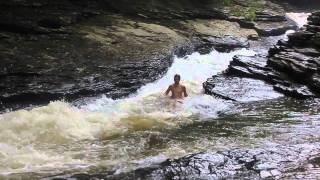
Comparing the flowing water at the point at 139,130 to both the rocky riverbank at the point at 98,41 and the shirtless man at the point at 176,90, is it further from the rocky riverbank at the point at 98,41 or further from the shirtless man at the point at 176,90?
the rocky riverbank at the point at 98,41

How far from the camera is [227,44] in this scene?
767 inches

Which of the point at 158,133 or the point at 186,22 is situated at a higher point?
the point at 186,22

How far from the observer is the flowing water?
7598mm

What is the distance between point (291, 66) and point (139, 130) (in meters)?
6.73

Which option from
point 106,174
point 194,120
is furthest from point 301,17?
point 106,174

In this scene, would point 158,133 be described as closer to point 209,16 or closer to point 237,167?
point 237,167

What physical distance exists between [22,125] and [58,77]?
2.79 metres

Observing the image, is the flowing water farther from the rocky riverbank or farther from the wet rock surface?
the rocky riverbank

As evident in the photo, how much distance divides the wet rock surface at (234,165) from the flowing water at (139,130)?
351mm

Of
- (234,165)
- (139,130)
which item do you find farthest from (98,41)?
(234,165)

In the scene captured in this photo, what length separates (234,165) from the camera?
7.20 m

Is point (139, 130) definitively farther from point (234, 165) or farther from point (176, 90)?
point (176, 90)

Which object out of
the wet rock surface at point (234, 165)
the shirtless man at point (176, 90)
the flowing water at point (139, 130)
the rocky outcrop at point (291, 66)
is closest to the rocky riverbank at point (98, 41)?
the flowing water at point (139, 130)

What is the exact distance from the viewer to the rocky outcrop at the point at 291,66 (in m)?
13.2
